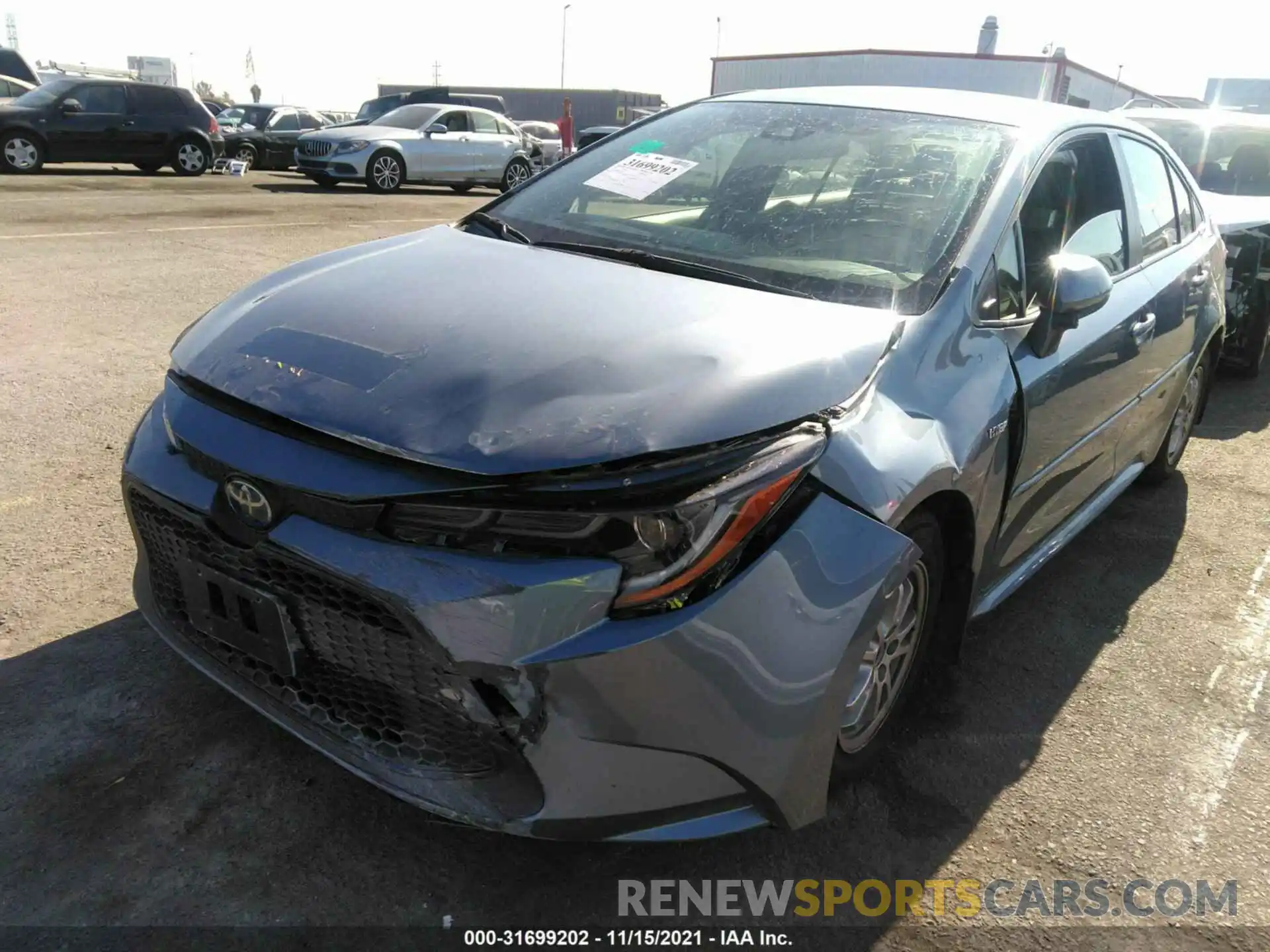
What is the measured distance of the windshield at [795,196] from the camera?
2.49 metres

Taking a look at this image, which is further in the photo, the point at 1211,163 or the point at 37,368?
the point at 1211,163

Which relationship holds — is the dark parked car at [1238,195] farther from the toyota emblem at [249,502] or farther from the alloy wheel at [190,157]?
the alloy wheel at [190,157]

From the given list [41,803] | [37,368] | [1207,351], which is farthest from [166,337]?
[1207,351]

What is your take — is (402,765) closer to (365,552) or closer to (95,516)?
(365,552)

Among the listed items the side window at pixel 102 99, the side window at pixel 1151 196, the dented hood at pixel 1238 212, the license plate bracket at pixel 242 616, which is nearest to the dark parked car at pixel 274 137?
the side window at pixel 102 99

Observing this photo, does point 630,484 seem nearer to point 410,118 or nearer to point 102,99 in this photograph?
point 410,118

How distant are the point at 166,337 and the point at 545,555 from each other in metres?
4.86

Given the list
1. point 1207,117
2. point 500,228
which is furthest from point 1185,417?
point 1207,117

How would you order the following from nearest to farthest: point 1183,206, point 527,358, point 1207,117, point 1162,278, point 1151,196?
point 527,358, point 1162,278, point 1151,196, point 1183,206, point 1207,117

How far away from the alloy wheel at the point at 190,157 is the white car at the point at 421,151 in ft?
7.43

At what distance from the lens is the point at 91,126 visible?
15.8m

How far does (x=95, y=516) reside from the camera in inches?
136

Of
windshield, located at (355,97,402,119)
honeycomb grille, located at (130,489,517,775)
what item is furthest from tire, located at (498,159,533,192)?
honeycomb grille, located at (130,489,517,775)

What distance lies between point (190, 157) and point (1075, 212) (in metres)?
17.5
